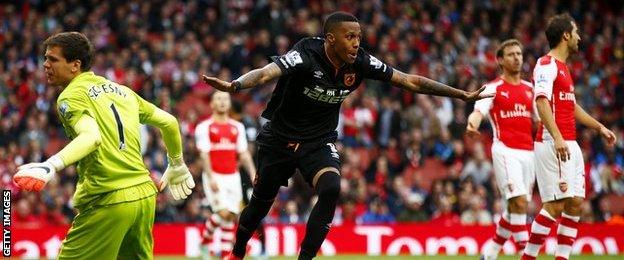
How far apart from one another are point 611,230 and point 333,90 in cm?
1139

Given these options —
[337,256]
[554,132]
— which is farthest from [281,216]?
[554,132]

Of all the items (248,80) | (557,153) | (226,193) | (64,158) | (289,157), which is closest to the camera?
(64,158)

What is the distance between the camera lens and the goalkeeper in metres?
7.10

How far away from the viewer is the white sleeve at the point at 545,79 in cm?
1070

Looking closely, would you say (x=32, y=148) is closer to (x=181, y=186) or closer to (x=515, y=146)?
(x=515, y=146)

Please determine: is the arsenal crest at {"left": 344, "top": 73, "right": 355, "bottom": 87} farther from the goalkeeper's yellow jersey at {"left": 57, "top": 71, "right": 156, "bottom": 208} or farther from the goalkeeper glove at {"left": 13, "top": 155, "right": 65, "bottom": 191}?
the goalkeeper glove at {"left": 13, "top": 155, "right": 65, "bottom": 191}

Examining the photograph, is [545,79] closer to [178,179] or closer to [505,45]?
[505,45]

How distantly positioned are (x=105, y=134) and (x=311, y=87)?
2.82 meters

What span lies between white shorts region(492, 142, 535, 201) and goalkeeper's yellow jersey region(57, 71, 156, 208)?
6.15 m

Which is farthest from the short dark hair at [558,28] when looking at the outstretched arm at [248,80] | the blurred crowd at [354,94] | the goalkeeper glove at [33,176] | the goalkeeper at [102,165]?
the blurred crowd at [354,94]

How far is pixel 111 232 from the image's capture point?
23.5 ft

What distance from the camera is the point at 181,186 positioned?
8.13 meters

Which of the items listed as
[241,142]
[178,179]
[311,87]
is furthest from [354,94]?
[178,179]

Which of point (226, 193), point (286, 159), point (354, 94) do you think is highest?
point (354, 94)
